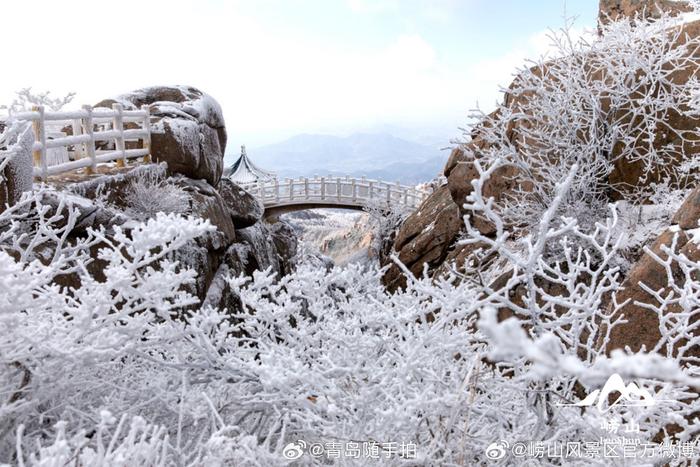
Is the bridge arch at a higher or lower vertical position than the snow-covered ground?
higher

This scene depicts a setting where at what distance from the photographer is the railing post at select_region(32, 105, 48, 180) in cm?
671

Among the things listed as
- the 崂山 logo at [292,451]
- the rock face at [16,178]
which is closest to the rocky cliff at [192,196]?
the rock face at [16,178]

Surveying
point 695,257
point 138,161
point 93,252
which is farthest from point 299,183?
Answer: point 695,257

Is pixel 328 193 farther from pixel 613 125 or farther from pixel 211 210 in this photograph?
pixel 613 125

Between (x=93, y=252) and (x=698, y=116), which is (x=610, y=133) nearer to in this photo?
(x=698, y=116)

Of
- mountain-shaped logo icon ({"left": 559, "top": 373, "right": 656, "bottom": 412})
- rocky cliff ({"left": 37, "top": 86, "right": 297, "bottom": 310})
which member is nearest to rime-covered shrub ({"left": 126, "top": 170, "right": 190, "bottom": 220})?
rocky cliff ({"left": 37, "top": 86, "right": 297, "bottom": 310})

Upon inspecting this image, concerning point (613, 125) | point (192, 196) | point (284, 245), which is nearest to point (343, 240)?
point (284, 245)

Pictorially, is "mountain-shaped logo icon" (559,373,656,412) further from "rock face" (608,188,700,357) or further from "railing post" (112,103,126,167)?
"railing post" (112,103,126,167)

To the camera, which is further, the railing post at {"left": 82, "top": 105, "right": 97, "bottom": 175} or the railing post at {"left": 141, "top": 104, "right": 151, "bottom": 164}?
the railing post at {"left": 141, "top": 104, "right": 151, "bottom": 164}

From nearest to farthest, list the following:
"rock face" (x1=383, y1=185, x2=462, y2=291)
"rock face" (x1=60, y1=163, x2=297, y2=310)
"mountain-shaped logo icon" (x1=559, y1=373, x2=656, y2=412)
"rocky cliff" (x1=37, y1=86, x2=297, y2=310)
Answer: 1. "mountain-shaped logo icon" (x1=559, y1=373, x2=656, y2=412)
2. "rock face" (x1=60, y1=163, x2=297, y2=310)
3. "rocky cliff" (x1=37, y1=86, x2=297, y2=310)
4. "rock face" (x1=383, y1=185, x2=462, y2=291)

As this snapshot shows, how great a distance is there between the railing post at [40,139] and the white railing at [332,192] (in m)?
14.6

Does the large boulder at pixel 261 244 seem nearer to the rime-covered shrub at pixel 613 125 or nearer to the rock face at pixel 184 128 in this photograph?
the rock face at pixel 184 128

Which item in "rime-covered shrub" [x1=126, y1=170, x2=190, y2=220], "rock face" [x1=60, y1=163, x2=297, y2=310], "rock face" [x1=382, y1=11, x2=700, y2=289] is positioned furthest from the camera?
"rime-covered shrub" [x1=126, y1=170, x2=190, y2=220]

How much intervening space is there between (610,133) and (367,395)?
6.98 meters
